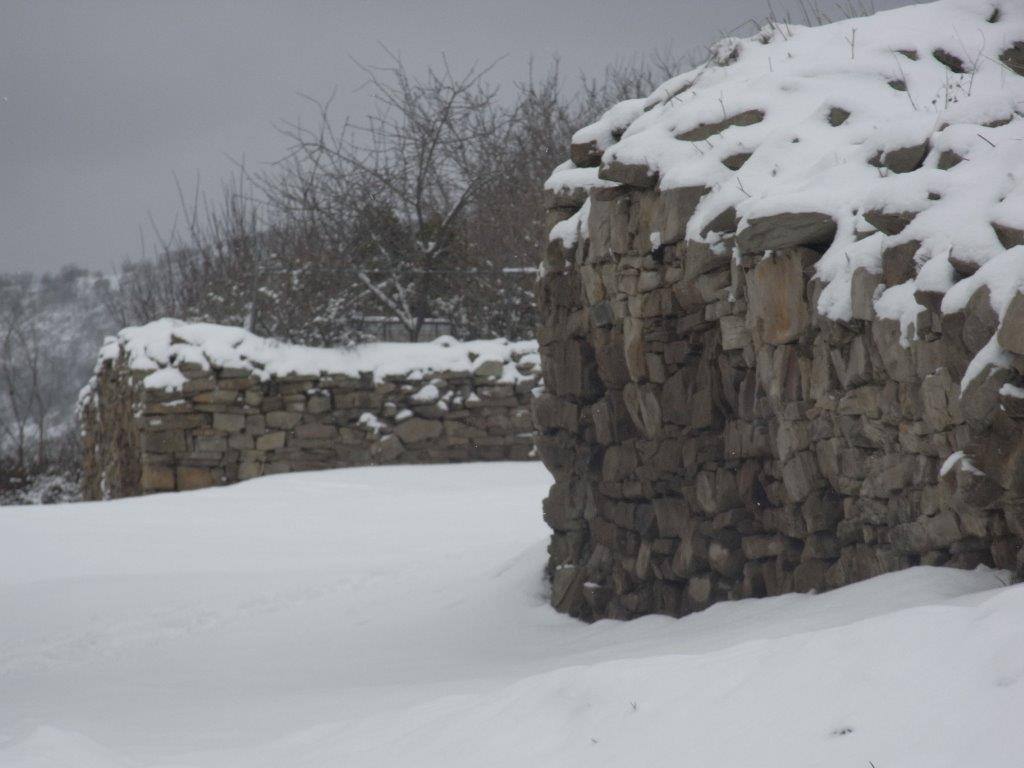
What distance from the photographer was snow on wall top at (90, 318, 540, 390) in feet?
37.0

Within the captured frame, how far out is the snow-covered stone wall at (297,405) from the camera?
11.3 meters

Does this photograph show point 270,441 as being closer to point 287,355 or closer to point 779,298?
point 287,355

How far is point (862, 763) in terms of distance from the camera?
2.38 meters

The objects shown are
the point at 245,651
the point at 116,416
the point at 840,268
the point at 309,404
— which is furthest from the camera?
the point at 116,416

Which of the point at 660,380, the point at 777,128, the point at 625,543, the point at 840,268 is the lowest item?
the point at 625,543

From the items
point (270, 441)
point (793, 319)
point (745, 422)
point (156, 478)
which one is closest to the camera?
point (793, 319)

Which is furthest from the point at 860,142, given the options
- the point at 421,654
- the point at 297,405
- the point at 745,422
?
the point at 297,405

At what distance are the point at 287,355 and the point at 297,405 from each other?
506 mm

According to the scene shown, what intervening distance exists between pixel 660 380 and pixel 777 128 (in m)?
1.20

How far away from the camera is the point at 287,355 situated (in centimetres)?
1176

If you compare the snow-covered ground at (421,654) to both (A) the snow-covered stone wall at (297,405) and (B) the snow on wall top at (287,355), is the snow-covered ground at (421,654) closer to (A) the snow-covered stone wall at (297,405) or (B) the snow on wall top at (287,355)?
(A) the snow-covered stone wall at (297,405)

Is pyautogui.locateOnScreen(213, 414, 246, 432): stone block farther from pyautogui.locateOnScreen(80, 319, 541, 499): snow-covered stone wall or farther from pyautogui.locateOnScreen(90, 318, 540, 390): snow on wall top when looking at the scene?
pyautogui.locateOnScreen(90, 318, 540, 390): snow on wall top

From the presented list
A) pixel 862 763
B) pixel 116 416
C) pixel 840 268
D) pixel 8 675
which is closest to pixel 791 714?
pixel 862 763

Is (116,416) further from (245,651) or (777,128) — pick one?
(777,128)
